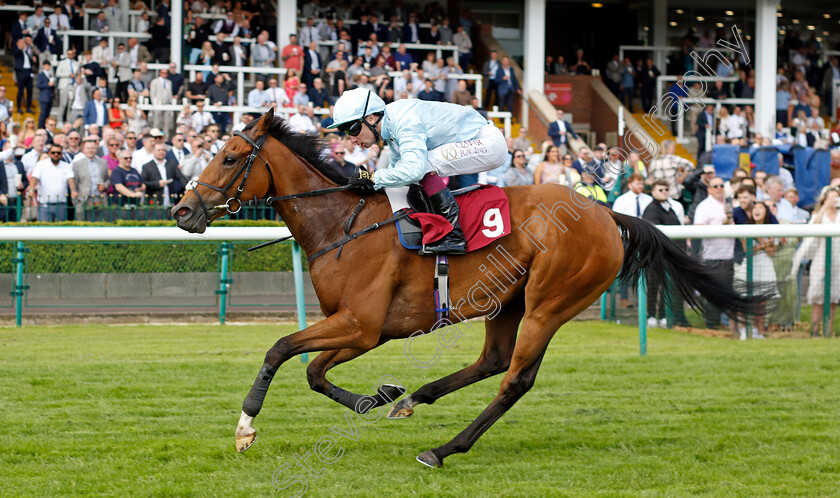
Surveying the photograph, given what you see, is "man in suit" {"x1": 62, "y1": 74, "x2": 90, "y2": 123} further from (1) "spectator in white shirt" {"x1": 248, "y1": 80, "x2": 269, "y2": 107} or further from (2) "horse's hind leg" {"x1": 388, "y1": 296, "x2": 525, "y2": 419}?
(2) "horse's hind leg" {"x1": 388, "y1": 296, "x2": 525, "y2": 419}

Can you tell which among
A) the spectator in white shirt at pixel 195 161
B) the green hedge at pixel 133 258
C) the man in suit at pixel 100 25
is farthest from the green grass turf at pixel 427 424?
the man in suit at pixel 100 25

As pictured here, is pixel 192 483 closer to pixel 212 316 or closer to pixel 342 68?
pixel 212 316

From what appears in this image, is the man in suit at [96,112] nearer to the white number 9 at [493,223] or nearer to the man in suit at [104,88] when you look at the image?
the man in suit at [104,88]

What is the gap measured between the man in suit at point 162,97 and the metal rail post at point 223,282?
5074mm

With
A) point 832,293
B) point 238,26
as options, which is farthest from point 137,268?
point 238,26

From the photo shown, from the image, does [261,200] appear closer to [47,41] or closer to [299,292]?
[299,292]

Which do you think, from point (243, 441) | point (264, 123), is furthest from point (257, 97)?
point (243, 441)

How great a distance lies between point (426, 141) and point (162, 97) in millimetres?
9947

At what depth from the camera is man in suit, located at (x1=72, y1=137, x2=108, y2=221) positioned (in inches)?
398

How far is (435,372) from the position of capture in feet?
22.2

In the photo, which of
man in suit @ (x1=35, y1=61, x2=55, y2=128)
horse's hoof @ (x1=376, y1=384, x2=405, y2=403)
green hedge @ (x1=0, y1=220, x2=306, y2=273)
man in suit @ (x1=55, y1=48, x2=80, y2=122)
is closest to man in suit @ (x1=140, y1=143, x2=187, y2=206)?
green hedge @ (x1=0, y1=220, x2=306, y2=273)

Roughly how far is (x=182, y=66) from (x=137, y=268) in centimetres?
665

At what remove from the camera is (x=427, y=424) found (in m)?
5.30

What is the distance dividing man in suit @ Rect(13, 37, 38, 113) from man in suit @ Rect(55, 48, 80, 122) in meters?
0.78
